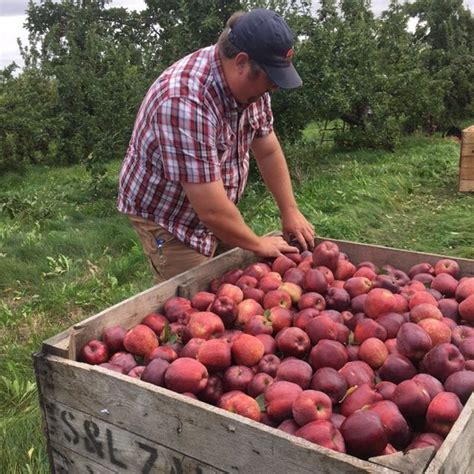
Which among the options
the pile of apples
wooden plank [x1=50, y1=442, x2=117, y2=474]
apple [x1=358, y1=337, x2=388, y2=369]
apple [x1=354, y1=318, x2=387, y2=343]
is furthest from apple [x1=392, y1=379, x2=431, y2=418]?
wooden plank [x1=50, y1=442, x2=117, y2=474]

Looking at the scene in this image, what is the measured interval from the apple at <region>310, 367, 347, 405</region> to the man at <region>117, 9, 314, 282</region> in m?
0.99

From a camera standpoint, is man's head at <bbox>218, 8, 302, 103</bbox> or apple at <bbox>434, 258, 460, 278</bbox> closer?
man's head at <bbox>218, 8, 302, 103</bbox>

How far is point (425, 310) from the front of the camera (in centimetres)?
205

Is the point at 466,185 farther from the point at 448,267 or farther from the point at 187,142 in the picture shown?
the point at 187,142

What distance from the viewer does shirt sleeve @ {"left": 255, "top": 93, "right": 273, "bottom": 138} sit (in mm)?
3076

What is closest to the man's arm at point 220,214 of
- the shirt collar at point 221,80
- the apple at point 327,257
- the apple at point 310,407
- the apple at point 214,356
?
the apple at point 327,257

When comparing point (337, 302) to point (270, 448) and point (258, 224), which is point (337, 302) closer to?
point (270, 448)

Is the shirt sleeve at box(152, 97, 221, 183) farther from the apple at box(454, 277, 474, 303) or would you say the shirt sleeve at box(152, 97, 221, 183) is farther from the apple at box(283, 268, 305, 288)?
the apple at box(454, 277, 474, 303)

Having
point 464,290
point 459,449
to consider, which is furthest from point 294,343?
point 464,290

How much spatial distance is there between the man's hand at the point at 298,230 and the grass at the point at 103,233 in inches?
63.9

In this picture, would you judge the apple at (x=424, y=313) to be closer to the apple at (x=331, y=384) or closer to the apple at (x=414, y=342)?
the apple at (x=414, y=342)

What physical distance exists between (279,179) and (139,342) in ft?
5.07

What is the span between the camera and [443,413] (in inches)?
61.4

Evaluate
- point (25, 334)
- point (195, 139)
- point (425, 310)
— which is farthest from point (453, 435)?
point (25, 334)
